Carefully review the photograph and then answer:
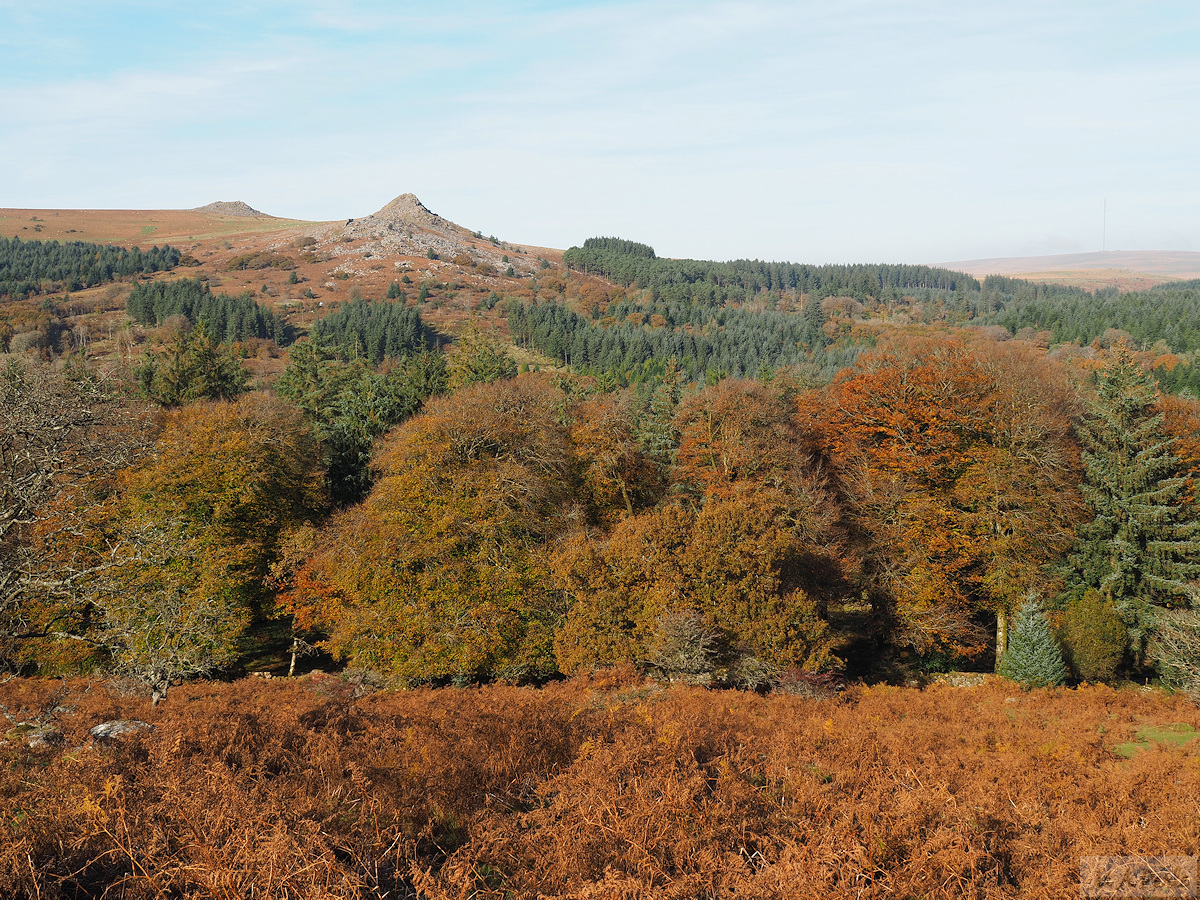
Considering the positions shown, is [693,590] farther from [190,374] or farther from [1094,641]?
[190,374]

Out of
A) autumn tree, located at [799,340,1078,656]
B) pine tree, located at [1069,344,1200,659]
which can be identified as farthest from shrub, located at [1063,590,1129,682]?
autumn tree, located at [799,340,1078,656]

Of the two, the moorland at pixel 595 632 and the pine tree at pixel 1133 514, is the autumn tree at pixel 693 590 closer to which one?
the moorland at pixel 595 632

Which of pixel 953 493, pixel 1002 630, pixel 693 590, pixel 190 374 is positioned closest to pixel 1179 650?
pixel 1002 630

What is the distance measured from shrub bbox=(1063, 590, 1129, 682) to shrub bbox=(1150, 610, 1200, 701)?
1.34 m

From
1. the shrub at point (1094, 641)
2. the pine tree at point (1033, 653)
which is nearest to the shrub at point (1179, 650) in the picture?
the shrub at point (1094, 641)

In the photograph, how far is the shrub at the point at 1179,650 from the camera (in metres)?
22.1

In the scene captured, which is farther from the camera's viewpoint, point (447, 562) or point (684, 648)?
point (447, 562)

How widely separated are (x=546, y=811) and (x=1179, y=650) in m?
26.6

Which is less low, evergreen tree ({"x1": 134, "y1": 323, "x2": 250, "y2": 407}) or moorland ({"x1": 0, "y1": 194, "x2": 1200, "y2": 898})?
evergreen tree ({"x1": 134, "y1": 323, "x2": 250, "y2": 407})

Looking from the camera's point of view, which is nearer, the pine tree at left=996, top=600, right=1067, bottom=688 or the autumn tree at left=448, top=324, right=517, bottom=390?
the pine tree at left=996, top=600, right=1067, bottom=688

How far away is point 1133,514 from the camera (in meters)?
30.8

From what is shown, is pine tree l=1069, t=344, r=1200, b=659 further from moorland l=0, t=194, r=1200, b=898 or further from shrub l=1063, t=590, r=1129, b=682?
shrub l=1063, t=590, r=1129, b=682

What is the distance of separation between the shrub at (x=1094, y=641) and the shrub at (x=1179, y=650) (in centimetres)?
134

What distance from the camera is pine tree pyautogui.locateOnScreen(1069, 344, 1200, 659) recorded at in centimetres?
3005
